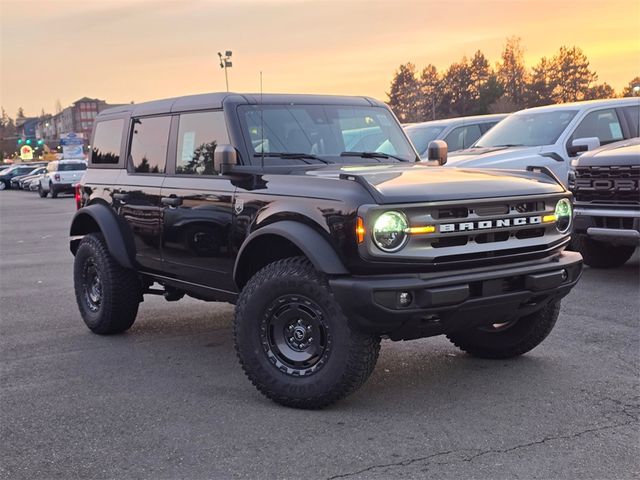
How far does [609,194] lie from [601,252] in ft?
3.86

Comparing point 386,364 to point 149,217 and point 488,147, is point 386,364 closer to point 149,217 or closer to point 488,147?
point 149,217

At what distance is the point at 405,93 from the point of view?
99.4m

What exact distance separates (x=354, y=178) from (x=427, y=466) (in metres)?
1.60

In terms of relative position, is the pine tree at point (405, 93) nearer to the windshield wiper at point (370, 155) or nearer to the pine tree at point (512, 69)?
the pine tree at point (512, 69)

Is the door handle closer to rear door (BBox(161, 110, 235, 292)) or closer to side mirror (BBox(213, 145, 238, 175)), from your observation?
rear door (BBox(161, 110, 235, 292))

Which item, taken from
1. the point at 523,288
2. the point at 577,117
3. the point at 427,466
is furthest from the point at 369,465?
A: the point at 577,117

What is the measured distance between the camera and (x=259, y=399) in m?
4.85

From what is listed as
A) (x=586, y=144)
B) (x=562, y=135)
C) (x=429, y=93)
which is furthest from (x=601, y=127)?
(x=429, y=93)

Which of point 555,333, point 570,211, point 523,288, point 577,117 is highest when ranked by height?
point 577,117

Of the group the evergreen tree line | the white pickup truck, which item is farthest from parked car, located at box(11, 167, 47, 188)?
the evergreen tree line

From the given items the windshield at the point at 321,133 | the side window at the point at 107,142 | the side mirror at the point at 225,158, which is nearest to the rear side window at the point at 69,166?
the side window at the point at 107,142

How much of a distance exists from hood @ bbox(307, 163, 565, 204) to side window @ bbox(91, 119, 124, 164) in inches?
97.4

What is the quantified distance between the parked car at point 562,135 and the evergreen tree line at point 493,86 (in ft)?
198

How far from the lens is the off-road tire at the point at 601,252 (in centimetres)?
905
